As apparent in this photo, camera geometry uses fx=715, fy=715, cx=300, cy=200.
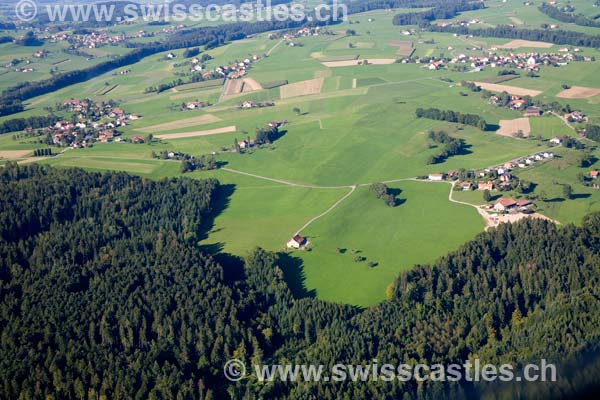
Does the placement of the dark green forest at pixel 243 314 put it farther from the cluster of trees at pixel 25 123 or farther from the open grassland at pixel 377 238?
the cluster of trees at pixel 25 123

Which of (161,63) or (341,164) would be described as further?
(161,63)

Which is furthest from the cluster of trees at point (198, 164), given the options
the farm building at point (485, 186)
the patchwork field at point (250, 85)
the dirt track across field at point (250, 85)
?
the patchwork field at point (250, 85)

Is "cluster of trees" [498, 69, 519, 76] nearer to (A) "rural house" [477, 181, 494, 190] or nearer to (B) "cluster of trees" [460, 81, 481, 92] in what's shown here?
(B) "cluster of trees" [460, 81, 481, 92]

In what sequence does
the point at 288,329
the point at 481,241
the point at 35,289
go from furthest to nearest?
the point at 481,241 < the point at 35,289 < the point at 288,329

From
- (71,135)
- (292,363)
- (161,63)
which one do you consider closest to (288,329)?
(292,363)

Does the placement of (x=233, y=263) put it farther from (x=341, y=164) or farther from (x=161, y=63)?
(x=161, y=63)

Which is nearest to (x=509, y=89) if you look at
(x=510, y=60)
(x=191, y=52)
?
(x=510, y=60)
